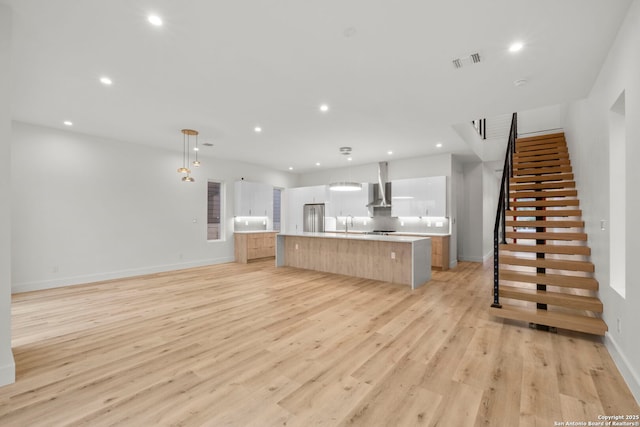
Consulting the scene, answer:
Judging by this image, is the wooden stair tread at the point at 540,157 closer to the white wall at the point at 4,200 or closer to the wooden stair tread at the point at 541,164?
the wooden stair tread at the point at 541,164

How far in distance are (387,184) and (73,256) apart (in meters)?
7.77

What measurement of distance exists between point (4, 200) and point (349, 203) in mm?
7628

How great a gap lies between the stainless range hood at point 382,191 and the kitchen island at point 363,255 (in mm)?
2296

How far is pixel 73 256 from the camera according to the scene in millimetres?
5609

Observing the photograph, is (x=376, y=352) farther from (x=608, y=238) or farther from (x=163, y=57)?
(x=163, y=57)

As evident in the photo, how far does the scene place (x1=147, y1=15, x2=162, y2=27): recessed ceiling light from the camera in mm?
2393

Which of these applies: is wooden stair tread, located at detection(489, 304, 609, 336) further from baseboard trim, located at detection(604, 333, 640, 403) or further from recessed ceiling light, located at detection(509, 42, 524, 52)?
recessed ceiling light, located at detection(509, 42, 524, 52)

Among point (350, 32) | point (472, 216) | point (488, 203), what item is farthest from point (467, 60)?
point (488, 203)

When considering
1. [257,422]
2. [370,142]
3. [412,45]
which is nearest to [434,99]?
[412,45]

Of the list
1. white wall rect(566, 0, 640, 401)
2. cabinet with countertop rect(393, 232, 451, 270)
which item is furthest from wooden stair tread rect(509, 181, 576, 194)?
cabinet with countertop rect(393, 232, 451, 270)

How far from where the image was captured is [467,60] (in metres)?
3.03

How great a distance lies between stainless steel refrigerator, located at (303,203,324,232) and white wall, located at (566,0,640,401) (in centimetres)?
680

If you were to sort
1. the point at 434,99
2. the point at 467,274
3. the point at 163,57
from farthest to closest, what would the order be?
the point at 467,274 < the point at 434,99 < the point at 163,57

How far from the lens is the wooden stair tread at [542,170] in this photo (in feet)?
16.0
